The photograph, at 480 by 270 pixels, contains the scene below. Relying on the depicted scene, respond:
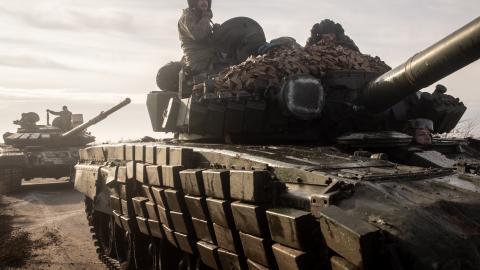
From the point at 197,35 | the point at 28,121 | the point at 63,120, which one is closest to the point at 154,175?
the point at 197,35

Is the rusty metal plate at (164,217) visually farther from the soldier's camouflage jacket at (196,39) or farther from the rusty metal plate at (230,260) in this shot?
the soldier's camouflage jacket at (196,39)

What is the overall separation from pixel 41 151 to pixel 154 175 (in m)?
15.2

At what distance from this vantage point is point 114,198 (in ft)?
23.0

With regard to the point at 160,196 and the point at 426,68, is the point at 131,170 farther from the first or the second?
the point at 426,68

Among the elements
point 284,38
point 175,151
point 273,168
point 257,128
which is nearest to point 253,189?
point 273,168

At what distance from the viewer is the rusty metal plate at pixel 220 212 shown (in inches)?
161

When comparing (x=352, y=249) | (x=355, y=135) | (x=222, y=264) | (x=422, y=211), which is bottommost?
(x=222, y=264)

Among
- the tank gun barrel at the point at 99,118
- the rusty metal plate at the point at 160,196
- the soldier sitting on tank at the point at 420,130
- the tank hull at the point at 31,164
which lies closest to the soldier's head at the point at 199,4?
the rusty metal plate at the point at 160,196

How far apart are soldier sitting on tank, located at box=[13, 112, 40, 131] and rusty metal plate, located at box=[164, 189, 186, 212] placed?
18003 millimetres

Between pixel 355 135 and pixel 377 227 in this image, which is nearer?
pixel 377 227

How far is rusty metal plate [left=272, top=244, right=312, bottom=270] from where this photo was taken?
3215 mm

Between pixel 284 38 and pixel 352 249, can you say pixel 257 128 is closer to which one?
pixel 284 38

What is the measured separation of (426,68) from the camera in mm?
4570

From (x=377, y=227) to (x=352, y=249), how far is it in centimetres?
22
